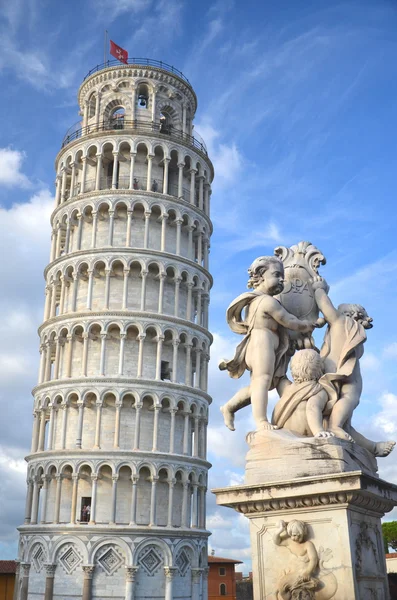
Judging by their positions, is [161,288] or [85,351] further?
[161,288]

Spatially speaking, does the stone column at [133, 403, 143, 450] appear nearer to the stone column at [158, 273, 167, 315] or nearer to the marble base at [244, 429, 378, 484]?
the stone column at [158, 273, 167, 315]

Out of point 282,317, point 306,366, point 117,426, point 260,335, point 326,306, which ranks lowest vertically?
point 306,366

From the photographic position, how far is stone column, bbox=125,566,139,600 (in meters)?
39.8

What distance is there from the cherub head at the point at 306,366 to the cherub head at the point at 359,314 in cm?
68

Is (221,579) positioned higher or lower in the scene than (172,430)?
lower

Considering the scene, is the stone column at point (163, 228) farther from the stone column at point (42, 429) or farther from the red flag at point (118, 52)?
the red flag at point (118, 52)

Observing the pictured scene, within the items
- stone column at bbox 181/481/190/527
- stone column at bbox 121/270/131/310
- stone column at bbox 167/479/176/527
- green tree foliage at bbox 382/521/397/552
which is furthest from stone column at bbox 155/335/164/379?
green tree foliage at bbox 382/521/397/552

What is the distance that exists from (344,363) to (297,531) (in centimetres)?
161

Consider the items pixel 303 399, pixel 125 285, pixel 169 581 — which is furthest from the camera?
pixel 125 285

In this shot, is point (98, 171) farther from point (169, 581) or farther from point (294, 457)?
point (294, 457)

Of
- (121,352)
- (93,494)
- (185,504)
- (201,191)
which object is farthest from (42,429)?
(201,191)

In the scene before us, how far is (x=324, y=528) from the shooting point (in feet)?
17.4

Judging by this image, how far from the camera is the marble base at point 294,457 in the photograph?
5.41 m

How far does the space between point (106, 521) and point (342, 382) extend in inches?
1496
